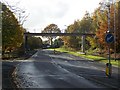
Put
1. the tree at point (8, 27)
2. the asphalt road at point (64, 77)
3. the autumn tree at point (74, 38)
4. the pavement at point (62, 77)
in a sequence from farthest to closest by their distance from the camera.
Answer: the autumn tree at point (74, 38), the tree at point (8, 27), the pavement at point (62, 77), the asphalt road at point (64, 77)

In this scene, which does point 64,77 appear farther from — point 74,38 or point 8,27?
point 74,38

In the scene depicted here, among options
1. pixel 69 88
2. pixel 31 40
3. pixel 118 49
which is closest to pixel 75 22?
pixel 31 40

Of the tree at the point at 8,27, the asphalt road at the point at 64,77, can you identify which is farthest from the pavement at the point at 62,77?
the tree at the point at 8,27

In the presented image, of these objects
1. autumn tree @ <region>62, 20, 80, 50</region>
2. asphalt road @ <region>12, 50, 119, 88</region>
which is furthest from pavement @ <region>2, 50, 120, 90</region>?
autumn tree @ <region>62, 20, 80, 50</region>

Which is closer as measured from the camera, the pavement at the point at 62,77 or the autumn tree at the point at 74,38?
the pavement at the point at 62,77

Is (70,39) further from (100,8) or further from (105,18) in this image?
(105,18)

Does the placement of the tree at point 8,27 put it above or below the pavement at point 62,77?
above

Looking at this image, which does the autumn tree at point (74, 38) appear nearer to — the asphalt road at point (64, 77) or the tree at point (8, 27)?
the tree at point (8, 27)

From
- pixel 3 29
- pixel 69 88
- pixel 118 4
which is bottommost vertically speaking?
pixel 69 88

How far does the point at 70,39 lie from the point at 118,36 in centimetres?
6421

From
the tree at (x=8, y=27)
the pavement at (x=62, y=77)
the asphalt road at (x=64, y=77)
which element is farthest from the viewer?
the tree at (x=8, y=27)

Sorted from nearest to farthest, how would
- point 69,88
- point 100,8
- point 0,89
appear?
point 0,89
point 69,88
point 100,8

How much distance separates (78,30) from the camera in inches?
5084

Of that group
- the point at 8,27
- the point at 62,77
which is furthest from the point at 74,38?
the point at 62,77
